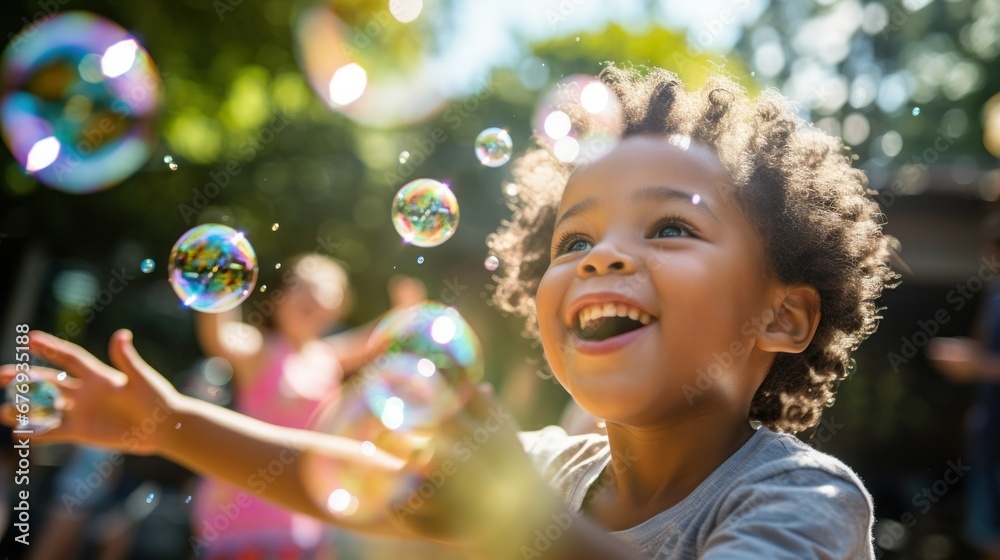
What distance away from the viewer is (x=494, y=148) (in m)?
2.86

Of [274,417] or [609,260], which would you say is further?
[274,417]

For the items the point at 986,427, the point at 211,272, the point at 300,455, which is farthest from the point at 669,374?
the point at 986,427

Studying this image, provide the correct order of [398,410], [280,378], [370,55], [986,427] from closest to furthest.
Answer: [398,410]
[986,427]
[280,378]
[370,55]

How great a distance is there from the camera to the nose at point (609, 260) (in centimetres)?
144

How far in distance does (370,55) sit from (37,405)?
8666mm

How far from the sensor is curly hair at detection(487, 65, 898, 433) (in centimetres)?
170

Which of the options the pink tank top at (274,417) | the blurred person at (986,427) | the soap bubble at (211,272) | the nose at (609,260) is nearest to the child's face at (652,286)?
the nose at (609,260)

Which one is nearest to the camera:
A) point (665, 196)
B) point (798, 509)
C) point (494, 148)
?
point (798, 509)

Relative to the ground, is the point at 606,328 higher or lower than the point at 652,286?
lower

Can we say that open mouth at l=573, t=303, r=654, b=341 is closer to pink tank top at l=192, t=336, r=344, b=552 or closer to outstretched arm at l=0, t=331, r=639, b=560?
outstretched arm at l=0, t=331, r=639, b=560

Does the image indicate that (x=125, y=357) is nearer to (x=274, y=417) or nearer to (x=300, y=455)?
A: (x=300, y=455)

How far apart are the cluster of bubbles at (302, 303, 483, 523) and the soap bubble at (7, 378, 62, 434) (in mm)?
539

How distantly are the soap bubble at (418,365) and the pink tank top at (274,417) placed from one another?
1.37 metres

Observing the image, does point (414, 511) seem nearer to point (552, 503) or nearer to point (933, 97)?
point (552, 503)
